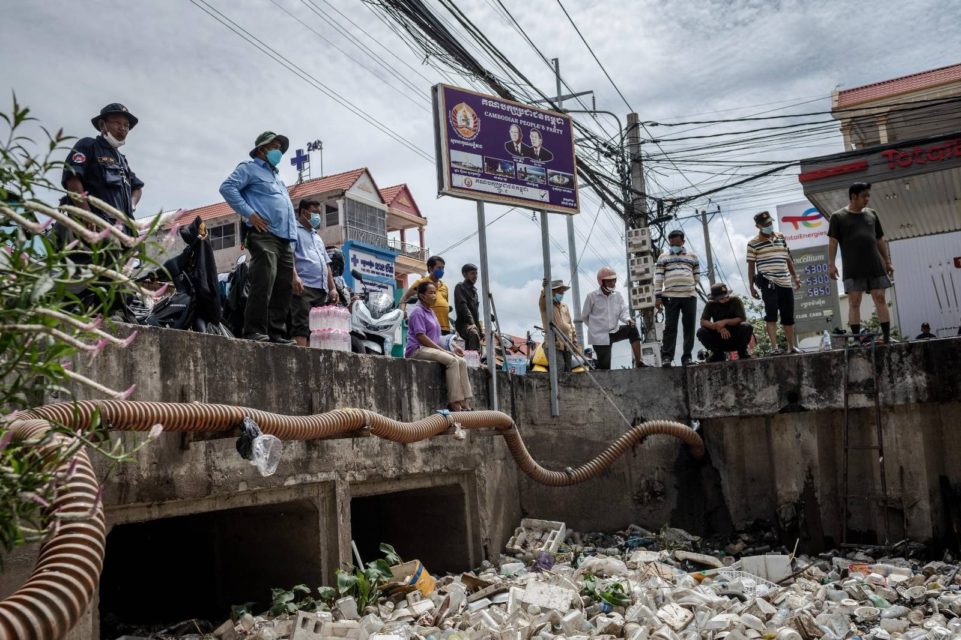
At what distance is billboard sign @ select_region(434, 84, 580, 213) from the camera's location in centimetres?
827

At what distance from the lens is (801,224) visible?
2598 centimetres

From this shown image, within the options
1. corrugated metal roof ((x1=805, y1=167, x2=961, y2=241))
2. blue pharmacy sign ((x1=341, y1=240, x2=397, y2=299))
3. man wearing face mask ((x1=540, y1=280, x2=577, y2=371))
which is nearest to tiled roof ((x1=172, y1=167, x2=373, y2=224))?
blue pharmacy sign ((x1=341, y1=240, x2=397, y2=299))

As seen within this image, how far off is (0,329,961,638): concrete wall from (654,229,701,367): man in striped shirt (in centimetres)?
27

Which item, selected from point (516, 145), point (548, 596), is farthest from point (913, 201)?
point (548, 596)

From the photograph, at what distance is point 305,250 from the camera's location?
23.5ft

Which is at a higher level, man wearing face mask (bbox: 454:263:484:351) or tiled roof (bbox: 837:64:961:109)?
tiled roof (bbox: 837:64:961:109)

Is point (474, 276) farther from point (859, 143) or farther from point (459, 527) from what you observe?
point (859, 143)

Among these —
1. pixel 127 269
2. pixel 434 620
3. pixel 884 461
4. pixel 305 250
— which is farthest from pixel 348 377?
pixel 884 461

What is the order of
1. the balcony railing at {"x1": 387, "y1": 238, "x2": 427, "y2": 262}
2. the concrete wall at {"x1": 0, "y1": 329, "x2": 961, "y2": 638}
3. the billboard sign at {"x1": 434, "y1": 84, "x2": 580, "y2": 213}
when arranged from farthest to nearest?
the balcony railing at {"x1": 387, "y1": 238, "x2": 427, "y2": 262} < the billboard sign at {"x1": 434, "y1": 84, "x2": 580, "y2": 213} < the concrete wall at {"x1": 0, "y1": 329, "x2": 961, "y2": 638}

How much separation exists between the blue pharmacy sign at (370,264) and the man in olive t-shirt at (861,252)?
11.8m

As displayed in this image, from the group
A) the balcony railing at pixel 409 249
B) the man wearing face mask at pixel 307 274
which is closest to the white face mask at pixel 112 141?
the man wearing face mask at pixel 307 274

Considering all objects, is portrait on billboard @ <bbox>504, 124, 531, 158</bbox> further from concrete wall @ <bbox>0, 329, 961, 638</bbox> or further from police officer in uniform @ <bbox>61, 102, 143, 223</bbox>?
police officer in uniform @ <bbox>61, 102, 143, 223</bbox>

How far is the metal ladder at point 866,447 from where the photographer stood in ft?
27.6

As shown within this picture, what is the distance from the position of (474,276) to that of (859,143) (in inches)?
555
